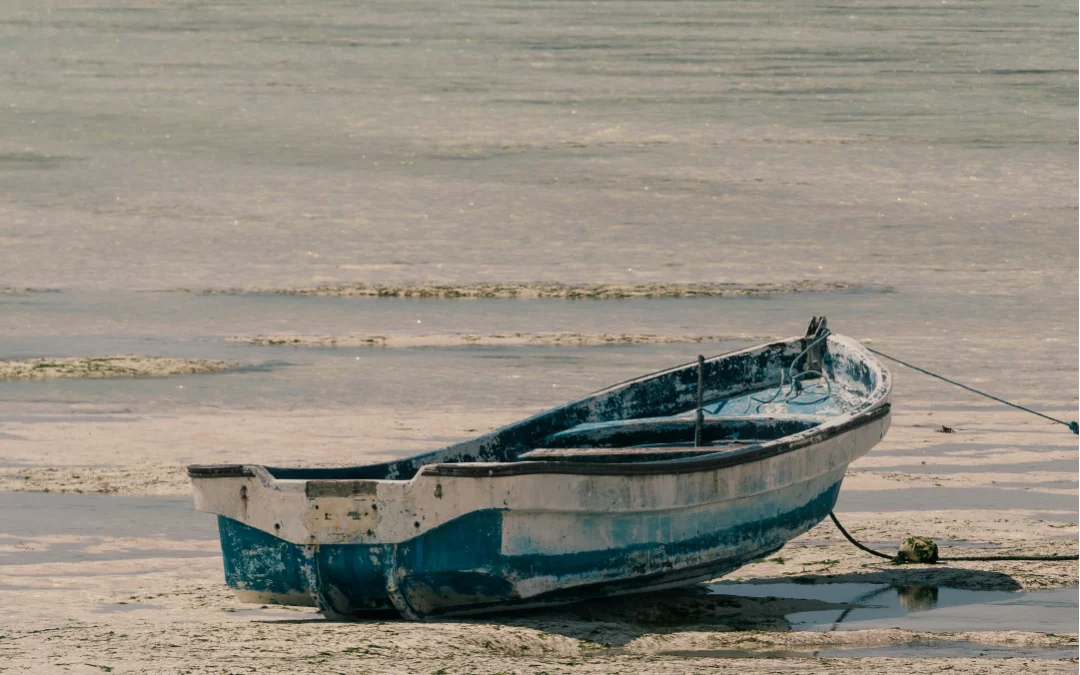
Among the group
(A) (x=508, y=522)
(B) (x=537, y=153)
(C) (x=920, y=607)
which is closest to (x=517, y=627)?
(A) (x=508, y=522)

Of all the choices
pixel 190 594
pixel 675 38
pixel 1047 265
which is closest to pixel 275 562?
pixel 190 594

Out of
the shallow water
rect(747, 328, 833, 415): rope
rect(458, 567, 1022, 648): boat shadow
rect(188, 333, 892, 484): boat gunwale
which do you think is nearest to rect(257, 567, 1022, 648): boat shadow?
rect(458, 567, 1022, 648): boat shadow

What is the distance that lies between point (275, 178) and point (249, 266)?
220 inches

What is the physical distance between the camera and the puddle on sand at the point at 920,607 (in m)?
8.09

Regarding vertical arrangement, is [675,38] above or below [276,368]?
above

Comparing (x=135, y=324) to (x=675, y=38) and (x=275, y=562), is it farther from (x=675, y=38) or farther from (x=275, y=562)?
(x=675, y=38)

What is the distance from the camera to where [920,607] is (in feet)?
27.7

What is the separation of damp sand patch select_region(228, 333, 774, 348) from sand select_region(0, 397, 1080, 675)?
2.45 meters

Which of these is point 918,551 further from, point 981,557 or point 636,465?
point 636,465

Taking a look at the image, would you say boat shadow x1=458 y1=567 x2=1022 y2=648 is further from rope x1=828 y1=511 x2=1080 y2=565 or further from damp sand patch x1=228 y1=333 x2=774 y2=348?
damp sand patch x1=228 y1=333 x2=774 y2=348

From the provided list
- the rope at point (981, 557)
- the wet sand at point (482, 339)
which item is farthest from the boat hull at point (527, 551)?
the wet sand at point (482, 339)

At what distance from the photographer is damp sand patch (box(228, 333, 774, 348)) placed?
15.3m

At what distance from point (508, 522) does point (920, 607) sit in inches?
79.9

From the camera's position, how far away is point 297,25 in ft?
154
